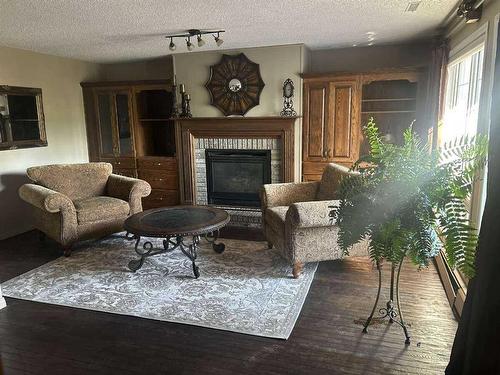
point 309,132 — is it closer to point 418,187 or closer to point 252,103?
point 252,103

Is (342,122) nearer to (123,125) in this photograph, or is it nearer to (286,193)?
(286,193)

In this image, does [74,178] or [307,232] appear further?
[74,178]

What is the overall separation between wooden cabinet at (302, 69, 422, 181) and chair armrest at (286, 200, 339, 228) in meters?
1.83

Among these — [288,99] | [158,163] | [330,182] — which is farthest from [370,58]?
[158,163]

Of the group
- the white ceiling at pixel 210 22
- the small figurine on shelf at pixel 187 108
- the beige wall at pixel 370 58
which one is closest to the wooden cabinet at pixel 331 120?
the beige wall at pixel 370 58

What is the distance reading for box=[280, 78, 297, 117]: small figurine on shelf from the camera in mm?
4922

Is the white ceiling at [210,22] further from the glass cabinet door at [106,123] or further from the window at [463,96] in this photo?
the glass cabinet door at [106,123]

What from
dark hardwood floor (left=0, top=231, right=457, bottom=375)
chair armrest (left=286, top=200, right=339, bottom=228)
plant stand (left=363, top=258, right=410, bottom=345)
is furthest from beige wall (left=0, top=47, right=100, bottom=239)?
plant stand (left=363, top=258, right=410, bottom=345)

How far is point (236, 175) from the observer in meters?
5.44

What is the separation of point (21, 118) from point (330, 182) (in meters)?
3.95

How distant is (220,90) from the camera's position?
17.1 feet

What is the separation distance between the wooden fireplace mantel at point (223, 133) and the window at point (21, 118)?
1830 millimetres

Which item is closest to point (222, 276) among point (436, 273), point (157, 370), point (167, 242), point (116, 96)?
point (167, 242)

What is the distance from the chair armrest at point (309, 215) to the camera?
10.6 feet
